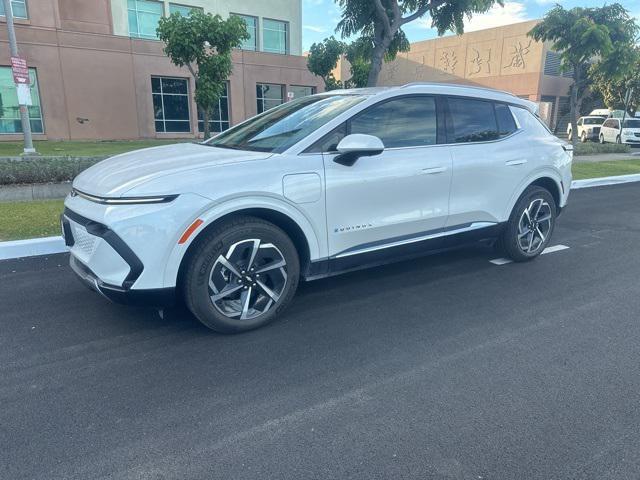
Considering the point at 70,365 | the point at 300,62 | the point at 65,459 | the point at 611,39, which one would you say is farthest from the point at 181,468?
the point at 300,62

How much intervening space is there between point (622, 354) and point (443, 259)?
7.52ft

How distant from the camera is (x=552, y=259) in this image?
5410 millimetres

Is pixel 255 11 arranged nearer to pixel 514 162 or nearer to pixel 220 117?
pixel 220 117

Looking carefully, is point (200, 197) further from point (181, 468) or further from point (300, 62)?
point (300, 62)

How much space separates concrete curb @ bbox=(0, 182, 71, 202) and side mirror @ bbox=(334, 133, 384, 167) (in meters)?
5.93

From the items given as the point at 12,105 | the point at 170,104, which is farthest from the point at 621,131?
the point at 12,105

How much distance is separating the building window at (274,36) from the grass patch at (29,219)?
22.8 metres

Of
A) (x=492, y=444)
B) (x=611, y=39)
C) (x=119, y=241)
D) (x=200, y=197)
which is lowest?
(x=492, y=444)

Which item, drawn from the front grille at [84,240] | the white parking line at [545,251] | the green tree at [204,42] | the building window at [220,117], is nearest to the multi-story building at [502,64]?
the building window at [220,117]

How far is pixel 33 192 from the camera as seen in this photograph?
25.0 feet

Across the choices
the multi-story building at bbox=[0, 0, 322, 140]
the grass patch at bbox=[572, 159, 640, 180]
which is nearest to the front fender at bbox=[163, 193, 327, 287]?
the grass patch at bbox=[572, 159, 640, 180]

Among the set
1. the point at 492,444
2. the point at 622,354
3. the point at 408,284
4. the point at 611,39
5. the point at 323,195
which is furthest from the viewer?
the point at 611,39

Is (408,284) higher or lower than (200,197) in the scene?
lower

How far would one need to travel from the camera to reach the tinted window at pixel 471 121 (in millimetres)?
4430
